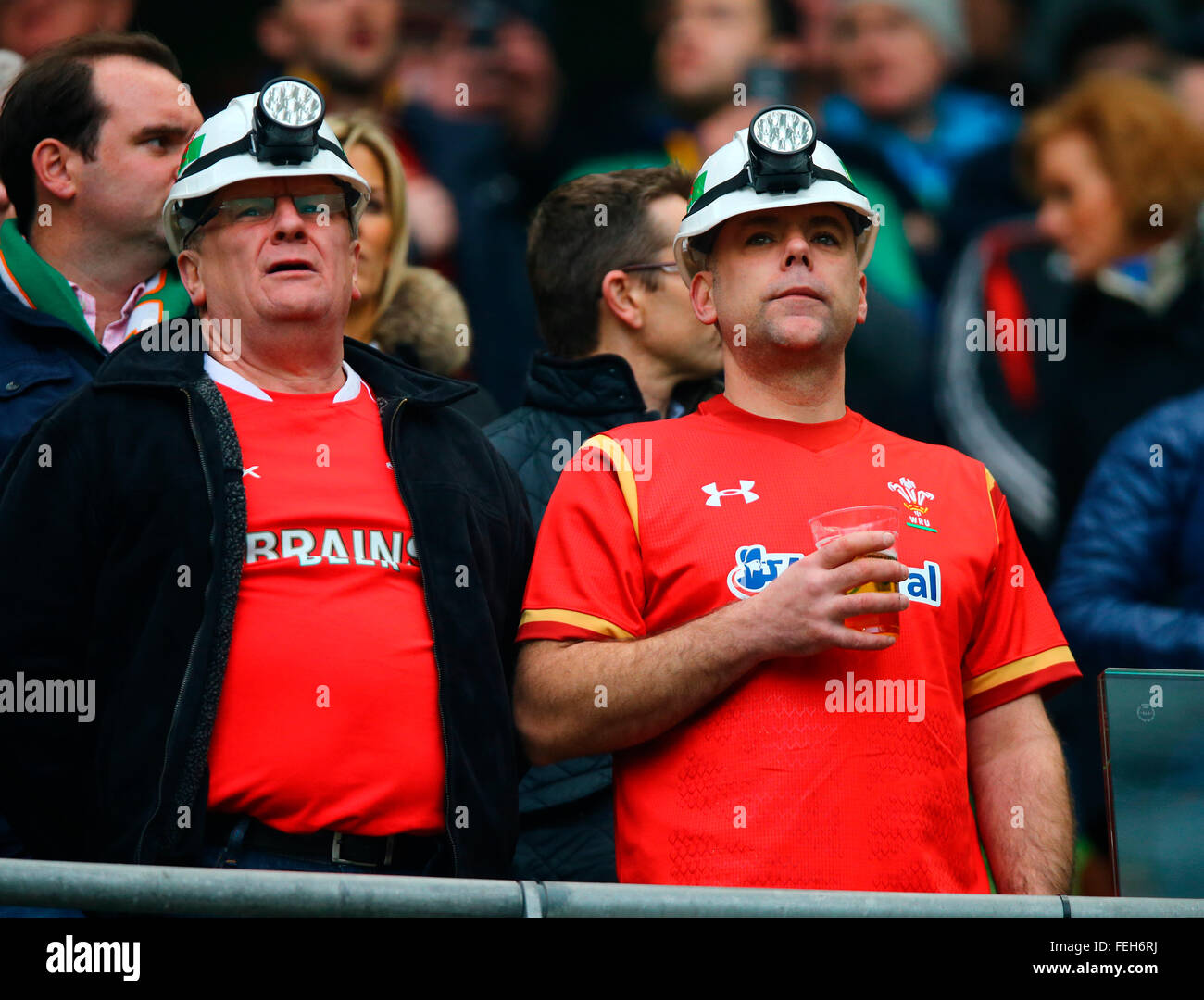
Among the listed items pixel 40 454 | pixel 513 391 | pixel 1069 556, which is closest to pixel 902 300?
pixel 513 391

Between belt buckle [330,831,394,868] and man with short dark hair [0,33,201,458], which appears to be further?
man with short dark hair [0,33,201,458]

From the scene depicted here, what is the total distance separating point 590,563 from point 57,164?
180 cm

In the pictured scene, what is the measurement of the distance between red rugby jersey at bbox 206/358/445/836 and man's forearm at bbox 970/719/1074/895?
1.12 metres

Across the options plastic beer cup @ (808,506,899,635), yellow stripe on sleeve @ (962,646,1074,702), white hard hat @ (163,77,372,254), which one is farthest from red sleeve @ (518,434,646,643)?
white hard hat @ (163,77,372,254)

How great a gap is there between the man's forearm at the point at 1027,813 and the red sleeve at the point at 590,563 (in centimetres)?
79

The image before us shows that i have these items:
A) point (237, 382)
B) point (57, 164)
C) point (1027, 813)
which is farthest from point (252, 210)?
point (1027, 813)

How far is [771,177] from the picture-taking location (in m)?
3.94

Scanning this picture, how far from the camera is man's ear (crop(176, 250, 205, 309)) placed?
12.9 ft

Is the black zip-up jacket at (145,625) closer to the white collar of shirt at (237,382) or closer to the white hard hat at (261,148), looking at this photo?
the white collar of shirt at (237,382)

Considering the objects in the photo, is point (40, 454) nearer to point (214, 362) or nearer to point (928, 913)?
point (214, 362)

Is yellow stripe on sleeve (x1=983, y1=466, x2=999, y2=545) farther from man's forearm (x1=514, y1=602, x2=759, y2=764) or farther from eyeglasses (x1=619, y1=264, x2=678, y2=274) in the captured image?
eyeglasses (x1=619, y1=264, x2=678, y2=274)
